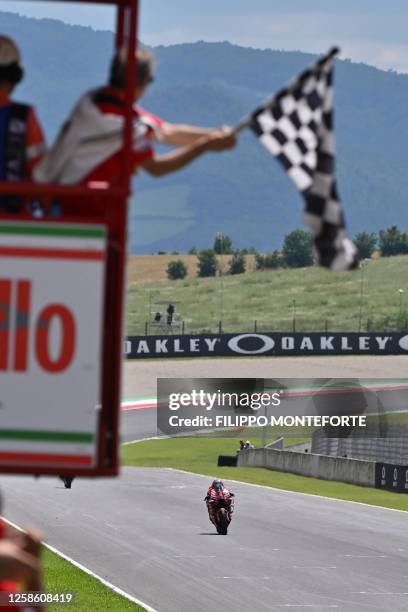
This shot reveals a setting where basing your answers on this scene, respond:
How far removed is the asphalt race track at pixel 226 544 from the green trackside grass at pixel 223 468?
7.63 ft

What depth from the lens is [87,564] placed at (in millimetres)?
52875

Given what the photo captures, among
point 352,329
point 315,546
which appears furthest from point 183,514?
point 352,329

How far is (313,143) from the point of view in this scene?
618 cm

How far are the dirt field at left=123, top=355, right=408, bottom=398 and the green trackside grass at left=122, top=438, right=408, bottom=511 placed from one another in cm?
1706

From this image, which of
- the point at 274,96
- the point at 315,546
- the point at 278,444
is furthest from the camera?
the point at 278,444

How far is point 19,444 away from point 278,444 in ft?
272

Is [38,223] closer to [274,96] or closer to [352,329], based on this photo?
[274,96]

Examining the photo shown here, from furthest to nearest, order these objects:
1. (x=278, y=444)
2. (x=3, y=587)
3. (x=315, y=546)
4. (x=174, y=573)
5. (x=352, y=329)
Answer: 1. (x=352, y=329)
2. (x=278, y=444)
3. (x=315, y=546)
4. (x=174, y=573)
5. (x=3, y=587)

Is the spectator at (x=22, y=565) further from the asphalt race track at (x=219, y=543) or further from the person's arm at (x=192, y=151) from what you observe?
the asphalt race track at (x=219, y=543)

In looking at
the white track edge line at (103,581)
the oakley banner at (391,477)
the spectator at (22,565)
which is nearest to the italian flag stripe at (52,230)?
the spectator at (22,565)

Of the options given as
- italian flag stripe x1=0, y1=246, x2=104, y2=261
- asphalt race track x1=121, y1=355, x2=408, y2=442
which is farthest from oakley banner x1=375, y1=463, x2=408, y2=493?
italian flag stripe x1=0, y1=246, x2=104, y2=261

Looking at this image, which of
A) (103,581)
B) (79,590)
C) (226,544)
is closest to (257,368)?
(226,544)

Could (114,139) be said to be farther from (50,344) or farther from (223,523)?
(223,523)

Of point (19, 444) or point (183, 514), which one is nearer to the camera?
point (19, 444)
